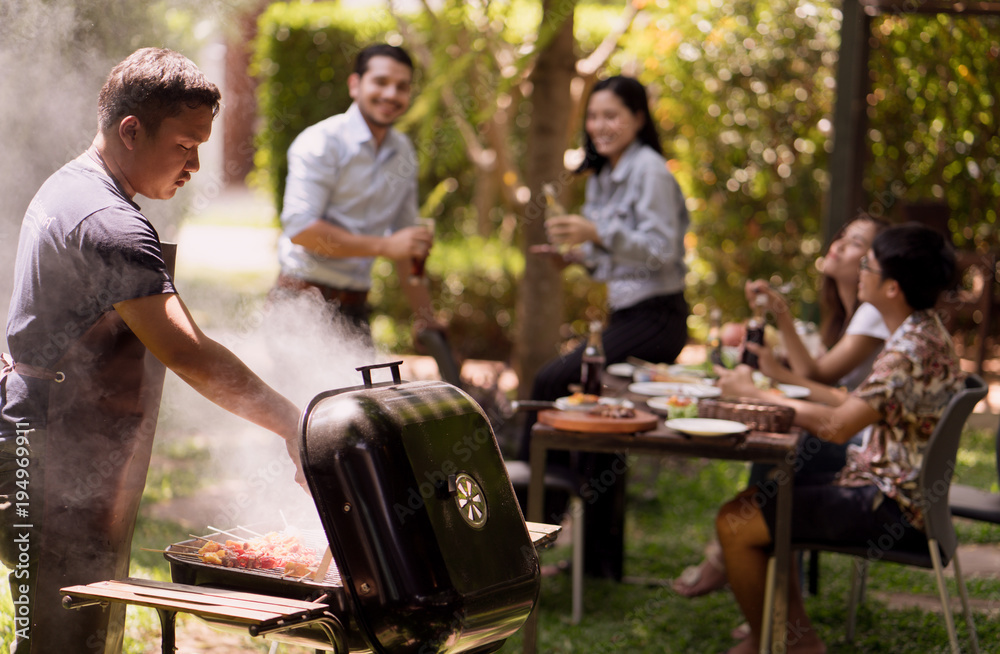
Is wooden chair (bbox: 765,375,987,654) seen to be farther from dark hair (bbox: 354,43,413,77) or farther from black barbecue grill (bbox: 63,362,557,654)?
dark hair (bbox: 354,43,413,77)

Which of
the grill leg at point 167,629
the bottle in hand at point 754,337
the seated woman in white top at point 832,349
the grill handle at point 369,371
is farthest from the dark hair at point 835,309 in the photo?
the grill leg at point 167,629

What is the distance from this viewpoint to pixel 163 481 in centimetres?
571

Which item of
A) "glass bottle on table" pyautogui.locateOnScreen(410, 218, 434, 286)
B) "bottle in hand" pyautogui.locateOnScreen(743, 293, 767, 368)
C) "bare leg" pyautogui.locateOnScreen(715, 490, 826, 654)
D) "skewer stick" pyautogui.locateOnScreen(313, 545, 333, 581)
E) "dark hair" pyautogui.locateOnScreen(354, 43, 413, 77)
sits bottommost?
"bare leg" pyautogui.locateOnScreen(715, 490, 826, 654)

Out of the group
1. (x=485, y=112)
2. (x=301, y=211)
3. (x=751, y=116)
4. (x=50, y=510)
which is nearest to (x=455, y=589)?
(x=50, y=510)

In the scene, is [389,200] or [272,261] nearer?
[389,200]

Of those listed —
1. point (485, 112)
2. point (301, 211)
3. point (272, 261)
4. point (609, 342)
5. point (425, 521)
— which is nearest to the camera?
point (425, 521)

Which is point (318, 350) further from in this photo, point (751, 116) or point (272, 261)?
point (272, 261)

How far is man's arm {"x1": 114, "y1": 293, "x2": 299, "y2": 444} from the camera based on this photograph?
77.3 inches

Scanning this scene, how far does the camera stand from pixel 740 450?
9.85 feet

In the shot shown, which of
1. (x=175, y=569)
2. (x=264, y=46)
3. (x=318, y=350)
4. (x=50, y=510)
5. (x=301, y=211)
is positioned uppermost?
(x=264, y=46)

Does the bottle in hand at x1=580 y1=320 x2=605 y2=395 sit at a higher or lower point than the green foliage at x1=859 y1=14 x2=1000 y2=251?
lower

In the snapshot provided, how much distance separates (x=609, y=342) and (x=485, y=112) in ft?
6.47

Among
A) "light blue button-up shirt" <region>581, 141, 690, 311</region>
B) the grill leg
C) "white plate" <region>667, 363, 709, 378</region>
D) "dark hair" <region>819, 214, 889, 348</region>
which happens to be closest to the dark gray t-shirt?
the grill leg

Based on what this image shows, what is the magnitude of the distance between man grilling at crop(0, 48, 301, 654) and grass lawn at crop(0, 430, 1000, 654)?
0.97 meters
